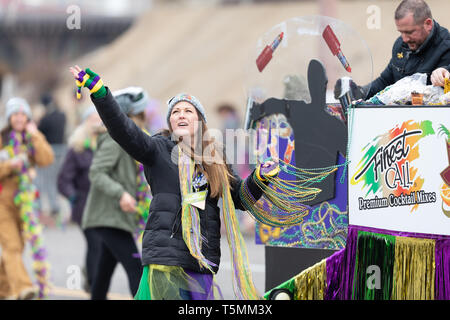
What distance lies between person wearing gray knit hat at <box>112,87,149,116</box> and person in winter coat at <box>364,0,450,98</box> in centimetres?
235

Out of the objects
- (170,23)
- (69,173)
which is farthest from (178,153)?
(170,23)

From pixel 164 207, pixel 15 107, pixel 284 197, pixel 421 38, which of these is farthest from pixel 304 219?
pixel 15 107

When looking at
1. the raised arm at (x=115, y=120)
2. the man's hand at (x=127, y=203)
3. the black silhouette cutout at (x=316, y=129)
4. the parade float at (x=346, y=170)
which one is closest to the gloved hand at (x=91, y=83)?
the raised arm at (x=115, y=120)

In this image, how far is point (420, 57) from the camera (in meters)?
4.40

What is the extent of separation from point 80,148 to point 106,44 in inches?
1793

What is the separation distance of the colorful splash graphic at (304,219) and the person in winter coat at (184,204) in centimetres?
59

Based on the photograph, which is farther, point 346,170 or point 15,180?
point 15,180

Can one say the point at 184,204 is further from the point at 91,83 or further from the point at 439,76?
the point at 439,76

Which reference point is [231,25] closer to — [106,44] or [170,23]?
[170,23]

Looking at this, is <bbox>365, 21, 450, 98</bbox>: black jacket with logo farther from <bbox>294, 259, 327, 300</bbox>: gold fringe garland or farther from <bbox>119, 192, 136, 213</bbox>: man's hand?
<bbox>119, 192, 136, 213</bbox>: man's hand

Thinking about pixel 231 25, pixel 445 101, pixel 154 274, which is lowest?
pixel 154 274

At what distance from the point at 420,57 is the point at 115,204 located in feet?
9.49

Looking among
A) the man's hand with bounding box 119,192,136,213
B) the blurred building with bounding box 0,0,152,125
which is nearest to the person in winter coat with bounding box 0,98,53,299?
the man's hand with bounding box 119,192,136,213

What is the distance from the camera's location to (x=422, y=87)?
13.6 feet
